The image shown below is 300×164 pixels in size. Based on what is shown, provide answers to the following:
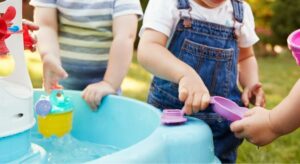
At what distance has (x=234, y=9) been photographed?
50.8 inches

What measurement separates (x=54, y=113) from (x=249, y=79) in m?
0.51

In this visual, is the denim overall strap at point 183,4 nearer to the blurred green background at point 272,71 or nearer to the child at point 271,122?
the child at point 271,122

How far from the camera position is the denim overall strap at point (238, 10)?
4.21ft

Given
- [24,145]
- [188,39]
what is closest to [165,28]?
[188,39]

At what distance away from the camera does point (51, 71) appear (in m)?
1.27

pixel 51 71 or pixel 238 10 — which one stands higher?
A: pixel 238 10

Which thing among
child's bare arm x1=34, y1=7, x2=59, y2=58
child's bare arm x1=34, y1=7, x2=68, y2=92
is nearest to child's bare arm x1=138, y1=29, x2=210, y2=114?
child's bare arm x1=34, y1=7, x2=68, y2=92

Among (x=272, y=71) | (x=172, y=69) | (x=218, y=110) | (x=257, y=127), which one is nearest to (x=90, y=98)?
(x=172, y=69)

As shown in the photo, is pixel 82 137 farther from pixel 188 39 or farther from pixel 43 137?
pixel 188 39

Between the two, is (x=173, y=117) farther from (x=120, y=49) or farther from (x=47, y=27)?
(x=47, y=27)

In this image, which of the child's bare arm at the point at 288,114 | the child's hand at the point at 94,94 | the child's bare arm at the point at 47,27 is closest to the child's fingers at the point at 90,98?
the child's hand at the point at 94,94

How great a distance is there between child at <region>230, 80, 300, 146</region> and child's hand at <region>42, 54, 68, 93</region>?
468 mm

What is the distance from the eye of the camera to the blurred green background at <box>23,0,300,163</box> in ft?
6.01

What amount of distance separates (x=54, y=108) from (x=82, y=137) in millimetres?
162
